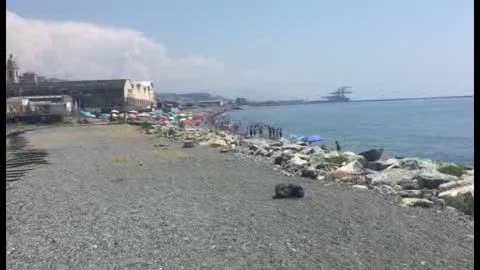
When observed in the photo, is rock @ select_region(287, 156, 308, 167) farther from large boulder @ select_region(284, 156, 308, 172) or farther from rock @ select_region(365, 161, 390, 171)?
rock @ select_region(365, 161, 390, 171)

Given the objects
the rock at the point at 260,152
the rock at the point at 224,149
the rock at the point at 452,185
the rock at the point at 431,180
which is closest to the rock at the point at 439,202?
the rock at the point at 452,185

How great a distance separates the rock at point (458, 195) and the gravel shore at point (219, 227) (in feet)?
4.80

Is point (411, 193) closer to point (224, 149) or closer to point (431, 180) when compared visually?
point (431, 180)

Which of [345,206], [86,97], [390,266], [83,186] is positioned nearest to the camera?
[390,266]

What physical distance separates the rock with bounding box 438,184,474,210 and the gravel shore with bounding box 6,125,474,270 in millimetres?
1463

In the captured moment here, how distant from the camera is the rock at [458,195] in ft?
52.0

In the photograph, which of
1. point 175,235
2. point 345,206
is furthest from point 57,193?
point 345,206

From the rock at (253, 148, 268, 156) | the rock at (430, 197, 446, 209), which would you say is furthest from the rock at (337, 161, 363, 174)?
the rock at (253, 148, 268, 156)

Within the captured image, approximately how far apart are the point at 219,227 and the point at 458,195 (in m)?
7.44

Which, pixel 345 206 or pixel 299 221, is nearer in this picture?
pixel 299 221

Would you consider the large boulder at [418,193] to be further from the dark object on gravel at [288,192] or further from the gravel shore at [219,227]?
the dark object on gravel at [288,192]

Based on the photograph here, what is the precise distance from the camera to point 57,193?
64.8ft

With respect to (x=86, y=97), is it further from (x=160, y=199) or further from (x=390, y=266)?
(x=390, y=266)

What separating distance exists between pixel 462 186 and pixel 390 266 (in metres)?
9.10
